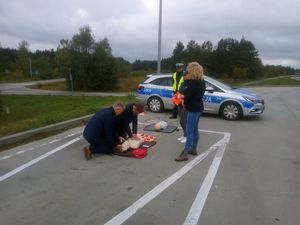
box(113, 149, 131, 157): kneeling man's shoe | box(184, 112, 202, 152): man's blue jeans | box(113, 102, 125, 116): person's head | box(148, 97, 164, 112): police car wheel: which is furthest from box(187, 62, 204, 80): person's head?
box(148, 97, 164, 112): police car wheel

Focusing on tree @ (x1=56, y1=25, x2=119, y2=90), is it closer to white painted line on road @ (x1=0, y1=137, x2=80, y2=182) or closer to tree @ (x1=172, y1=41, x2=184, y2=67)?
tree @ (x1=172, y1=41, x2=184, y2=67)

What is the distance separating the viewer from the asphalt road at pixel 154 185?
423 centimetres

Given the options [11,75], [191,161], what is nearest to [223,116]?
[191,161]

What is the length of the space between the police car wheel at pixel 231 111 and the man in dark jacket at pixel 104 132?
19.7ft

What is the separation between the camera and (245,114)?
468 inches

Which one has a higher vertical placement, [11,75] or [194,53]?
[194,53]

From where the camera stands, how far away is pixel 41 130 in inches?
340

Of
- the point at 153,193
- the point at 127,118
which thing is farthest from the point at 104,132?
the point at 153,193

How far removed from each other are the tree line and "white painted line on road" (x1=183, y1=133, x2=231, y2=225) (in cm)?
1789

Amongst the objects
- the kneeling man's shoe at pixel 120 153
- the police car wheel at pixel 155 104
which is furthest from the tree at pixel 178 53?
the kneeling man's shoe at pixel 120 153

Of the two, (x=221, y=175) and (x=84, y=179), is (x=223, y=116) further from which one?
(x=84, y=179)

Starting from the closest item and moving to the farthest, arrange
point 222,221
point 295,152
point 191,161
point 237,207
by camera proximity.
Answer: point 222,221
point 237,207
point 191,161
point 295,152

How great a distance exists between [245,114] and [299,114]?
11.6ft

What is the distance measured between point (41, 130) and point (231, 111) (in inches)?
250
